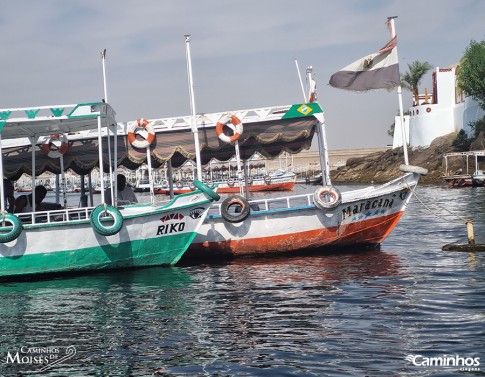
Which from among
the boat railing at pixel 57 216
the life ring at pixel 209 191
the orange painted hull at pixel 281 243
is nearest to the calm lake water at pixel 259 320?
the orange painted hull at pixel 281 243

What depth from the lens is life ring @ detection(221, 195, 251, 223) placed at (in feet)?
55.2

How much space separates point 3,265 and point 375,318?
863 cm

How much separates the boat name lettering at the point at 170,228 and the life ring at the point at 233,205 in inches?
52.9

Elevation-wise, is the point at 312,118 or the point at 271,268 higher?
the point at 312,118

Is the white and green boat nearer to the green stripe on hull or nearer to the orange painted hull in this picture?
the green stripe on hull

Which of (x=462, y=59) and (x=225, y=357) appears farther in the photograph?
(x=462, y=59)

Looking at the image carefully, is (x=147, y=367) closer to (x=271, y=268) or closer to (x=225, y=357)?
(x=225, y=357)

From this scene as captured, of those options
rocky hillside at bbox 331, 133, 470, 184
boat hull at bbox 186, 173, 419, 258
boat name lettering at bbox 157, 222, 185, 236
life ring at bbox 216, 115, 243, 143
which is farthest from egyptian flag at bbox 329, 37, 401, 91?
rocky hillside at bbox 331, 133, 470, 184

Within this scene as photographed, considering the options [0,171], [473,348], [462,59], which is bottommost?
Result: [473,348]

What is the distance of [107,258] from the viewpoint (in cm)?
1564

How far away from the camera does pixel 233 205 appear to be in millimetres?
16922

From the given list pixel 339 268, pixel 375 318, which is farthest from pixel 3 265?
pixel 375 318

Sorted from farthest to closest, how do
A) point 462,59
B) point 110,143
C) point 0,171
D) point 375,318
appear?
point 462,59 < point 110,143 < point 0,171 < point 375,318

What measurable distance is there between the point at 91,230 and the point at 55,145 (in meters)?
3.66
